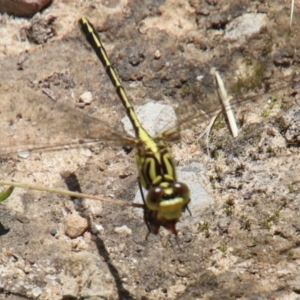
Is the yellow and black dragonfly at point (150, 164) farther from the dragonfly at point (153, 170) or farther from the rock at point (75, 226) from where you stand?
the rock at point (75, 226)

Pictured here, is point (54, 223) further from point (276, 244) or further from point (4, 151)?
point (276, 244)

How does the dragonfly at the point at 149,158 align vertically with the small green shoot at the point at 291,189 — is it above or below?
above

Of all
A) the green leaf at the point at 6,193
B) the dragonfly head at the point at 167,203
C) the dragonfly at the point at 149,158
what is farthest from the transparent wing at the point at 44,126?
the dragonfly head at the point at 167,203

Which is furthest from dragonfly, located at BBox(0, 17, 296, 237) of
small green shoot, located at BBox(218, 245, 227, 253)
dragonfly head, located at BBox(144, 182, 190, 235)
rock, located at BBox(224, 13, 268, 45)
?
rock, located at BBox(224, 13, 268, 45)

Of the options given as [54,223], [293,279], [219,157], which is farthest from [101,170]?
[293,279]

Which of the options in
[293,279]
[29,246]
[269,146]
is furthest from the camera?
[269,146]

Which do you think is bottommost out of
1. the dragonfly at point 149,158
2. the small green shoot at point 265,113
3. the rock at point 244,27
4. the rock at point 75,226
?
the rock at point 75,226
